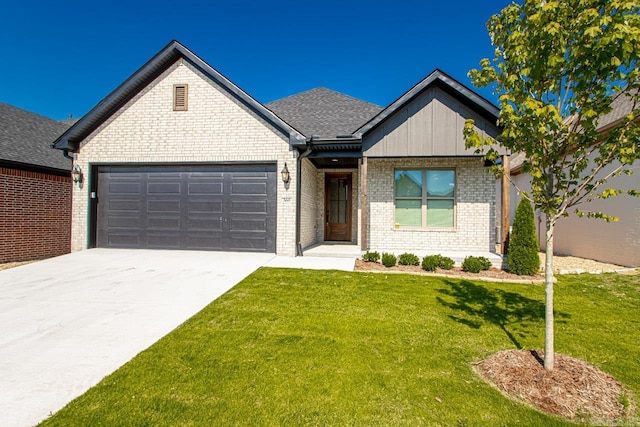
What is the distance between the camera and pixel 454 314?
182 inches

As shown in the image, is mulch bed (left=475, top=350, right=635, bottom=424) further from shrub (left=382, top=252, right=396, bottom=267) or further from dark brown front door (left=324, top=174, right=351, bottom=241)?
dark brown front door (left=324, top=174, right=351, bottom=241)

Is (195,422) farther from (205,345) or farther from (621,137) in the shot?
(621,137)

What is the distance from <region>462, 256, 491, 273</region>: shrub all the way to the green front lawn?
1503 millimetres

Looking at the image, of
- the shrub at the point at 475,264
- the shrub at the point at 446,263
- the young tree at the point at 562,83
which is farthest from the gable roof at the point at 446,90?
the young tree at the point at 562,83

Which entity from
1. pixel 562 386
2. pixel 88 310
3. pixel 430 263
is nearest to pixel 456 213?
pixel 430 263

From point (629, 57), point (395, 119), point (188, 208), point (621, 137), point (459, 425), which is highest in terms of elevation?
point (395, 119)

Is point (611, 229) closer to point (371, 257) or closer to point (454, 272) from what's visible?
point (454, 272)

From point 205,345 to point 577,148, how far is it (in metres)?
4.40

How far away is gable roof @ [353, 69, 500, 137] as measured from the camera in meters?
7.89

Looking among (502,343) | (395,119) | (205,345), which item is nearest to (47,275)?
(205,345)

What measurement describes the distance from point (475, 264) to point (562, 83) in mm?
5205

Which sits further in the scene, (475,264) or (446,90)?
(446,90)

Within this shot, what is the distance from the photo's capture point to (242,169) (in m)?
9.12

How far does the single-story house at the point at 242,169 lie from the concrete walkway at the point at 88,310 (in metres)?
1.17
